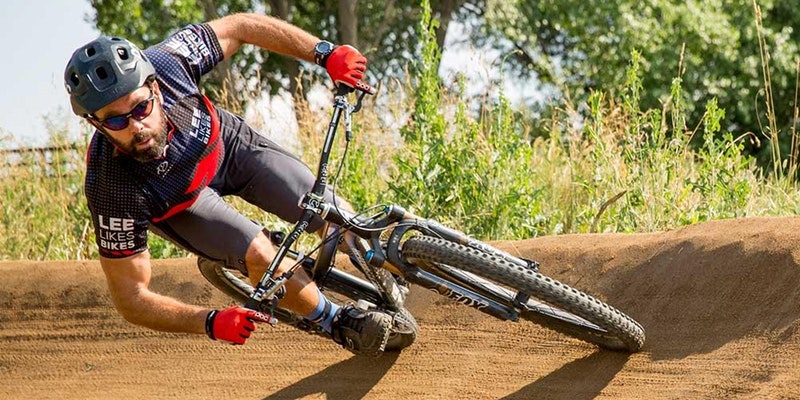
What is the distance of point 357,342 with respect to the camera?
18.4 feet

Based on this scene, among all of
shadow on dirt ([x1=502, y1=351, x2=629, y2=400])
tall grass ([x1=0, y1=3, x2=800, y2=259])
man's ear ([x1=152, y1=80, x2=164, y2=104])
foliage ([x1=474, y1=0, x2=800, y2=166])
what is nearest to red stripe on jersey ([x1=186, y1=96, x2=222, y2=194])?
man's ear ([x1=152, y1=80, x2=164, y2=104])

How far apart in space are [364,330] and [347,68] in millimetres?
1252

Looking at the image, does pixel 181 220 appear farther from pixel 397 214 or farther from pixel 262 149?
pixel 397 214

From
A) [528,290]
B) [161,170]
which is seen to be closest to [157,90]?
[161,170]

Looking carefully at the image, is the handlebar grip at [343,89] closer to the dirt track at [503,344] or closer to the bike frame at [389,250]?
the bike frame at [389,250]

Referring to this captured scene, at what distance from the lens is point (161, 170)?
531 centimetres

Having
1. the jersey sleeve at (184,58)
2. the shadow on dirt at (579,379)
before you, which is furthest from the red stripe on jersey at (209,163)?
the shadow on dirt at (579,379)

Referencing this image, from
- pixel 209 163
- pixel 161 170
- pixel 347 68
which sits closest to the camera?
pixel 161 170

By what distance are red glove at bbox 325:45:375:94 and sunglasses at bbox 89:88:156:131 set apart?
0.88 metres

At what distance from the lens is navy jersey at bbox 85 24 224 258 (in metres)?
5.30

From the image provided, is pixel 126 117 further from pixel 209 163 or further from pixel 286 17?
→ pixel 286 17

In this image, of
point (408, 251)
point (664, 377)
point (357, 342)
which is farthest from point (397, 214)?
point (664, 377)

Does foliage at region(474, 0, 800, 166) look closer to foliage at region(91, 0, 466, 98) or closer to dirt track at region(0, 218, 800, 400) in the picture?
foliage at region(91, 0, 466, 98)

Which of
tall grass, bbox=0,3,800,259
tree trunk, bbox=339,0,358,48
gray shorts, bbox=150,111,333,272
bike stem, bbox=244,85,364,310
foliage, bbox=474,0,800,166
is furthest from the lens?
tree trunk, bbox=339,0,358,48
